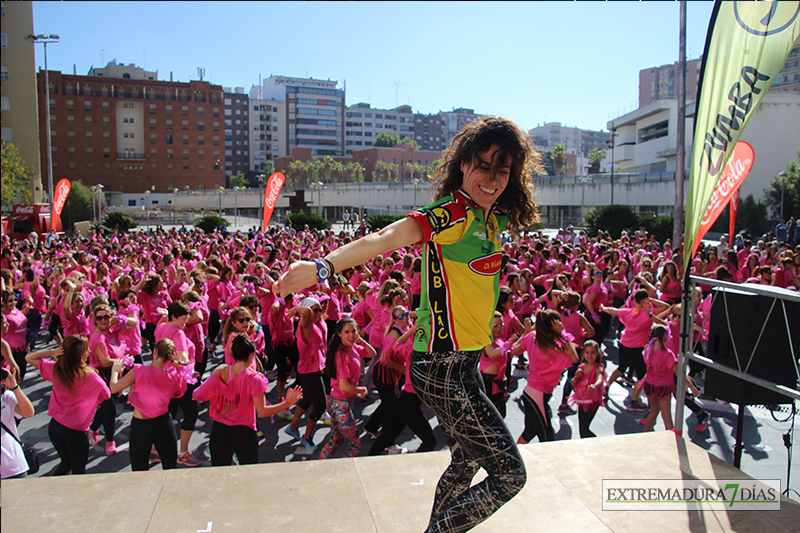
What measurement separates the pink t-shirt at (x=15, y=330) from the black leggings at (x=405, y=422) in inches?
206

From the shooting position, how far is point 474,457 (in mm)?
2395

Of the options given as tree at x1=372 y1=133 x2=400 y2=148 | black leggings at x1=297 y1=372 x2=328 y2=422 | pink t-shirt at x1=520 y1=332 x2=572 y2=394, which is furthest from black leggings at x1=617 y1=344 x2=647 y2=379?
tree at x1=372 y1=133 x2=400 y2=148

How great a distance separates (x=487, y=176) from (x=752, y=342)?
2.73 metres

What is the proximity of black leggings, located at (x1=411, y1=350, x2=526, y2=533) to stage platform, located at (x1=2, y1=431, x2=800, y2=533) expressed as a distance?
2.73 ft

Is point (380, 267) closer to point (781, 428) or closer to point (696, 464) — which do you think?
point (781, 428)

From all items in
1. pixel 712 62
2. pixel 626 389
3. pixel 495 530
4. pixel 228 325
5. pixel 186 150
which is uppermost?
pixel 186 150

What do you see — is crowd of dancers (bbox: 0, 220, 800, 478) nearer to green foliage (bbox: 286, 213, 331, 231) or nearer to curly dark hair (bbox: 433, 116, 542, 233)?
curly dark hair (bbox: 433, 116, 542, 233)

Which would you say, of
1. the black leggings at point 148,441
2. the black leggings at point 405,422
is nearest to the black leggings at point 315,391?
the black leggings at point 405,422

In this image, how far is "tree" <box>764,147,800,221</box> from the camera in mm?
36350

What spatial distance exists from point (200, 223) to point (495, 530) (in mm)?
40837

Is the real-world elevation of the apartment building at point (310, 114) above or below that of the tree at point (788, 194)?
above

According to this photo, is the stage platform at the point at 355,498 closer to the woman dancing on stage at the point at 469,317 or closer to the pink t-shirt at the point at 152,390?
the woman dancing on stage at the point at 469,317

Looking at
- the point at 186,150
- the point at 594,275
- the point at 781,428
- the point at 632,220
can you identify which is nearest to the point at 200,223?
the point at 632,220

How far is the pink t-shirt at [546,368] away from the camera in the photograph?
19.1 feet
